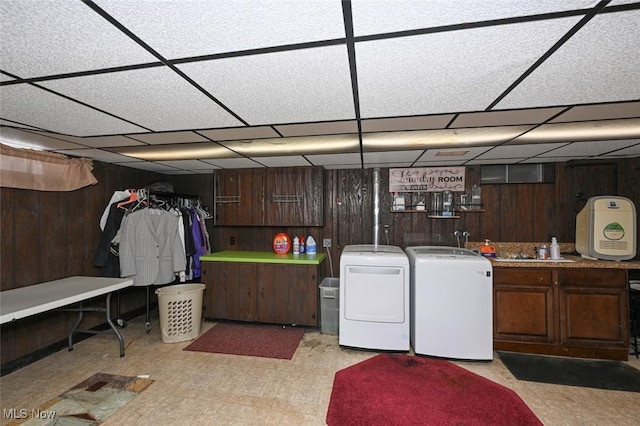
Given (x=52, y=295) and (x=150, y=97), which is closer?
(x=150, y=97)

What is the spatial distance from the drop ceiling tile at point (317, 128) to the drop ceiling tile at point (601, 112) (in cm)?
145

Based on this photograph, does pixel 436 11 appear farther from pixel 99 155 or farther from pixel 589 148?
pixel 99 155

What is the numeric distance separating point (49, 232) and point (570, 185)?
6.17 metres

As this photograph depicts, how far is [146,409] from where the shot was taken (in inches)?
80.7

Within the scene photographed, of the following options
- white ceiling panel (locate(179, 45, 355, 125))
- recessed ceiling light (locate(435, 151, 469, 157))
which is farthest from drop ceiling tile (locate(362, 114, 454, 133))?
recessed ceiling light (locate(435, 151, 469, 157))

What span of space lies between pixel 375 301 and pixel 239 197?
2.40 metres

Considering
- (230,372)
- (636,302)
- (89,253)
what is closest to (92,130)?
(89,253)

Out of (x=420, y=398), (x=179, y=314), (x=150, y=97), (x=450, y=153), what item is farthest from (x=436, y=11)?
(x=179, y=314)

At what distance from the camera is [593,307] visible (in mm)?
2809

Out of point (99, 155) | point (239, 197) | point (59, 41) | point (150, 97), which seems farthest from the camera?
point (239, 197)

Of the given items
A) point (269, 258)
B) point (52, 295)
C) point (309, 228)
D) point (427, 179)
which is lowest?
point (52, 295)

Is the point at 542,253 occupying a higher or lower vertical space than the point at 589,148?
lower

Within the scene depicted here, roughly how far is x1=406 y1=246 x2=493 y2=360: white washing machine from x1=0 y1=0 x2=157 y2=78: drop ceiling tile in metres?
2.83

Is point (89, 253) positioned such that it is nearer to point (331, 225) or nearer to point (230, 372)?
point (230, 372)
